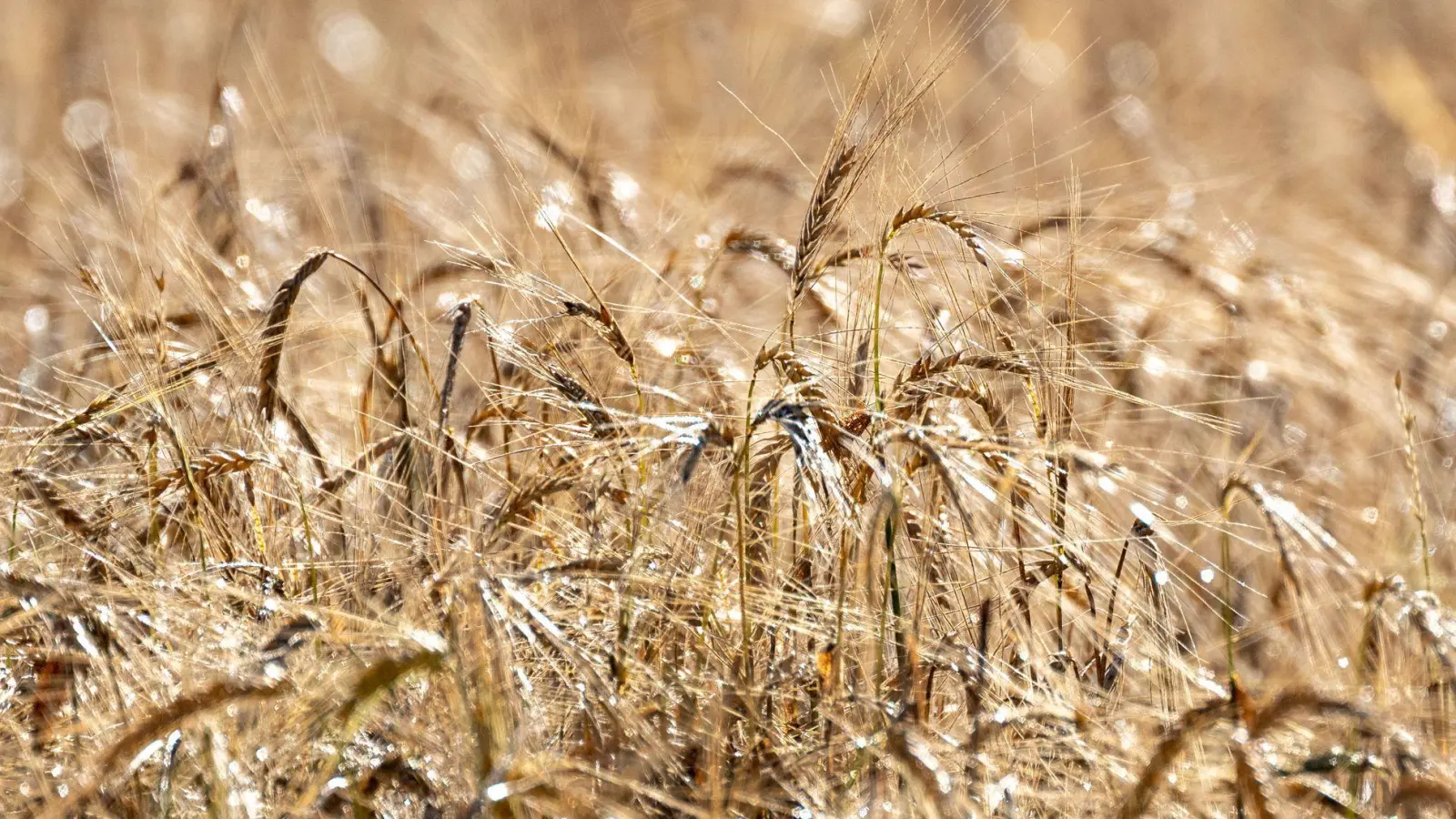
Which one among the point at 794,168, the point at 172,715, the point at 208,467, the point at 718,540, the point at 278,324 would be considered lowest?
the point at 172,715

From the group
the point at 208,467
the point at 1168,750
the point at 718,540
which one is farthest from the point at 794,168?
the point at 1168,750

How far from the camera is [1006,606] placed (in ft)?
5.76

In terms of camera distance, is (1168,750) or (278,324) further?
(278,324)

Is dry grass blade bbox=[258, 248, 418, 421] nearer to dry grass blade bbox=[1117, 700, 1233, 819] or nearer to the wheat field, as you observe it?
the wheat field

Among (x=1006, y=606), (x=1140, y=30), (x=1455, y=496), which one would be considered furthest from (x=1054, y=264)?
(x=1140, y=30)

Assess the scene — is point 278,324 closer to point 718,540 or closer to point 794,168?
point 718,540

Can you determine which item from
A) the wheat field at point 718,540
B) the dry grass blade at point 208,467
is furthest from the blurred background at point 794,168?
the dry grass blade at point 208,467

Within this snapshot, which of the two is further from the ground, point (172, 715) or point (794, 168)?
point (794, 168)

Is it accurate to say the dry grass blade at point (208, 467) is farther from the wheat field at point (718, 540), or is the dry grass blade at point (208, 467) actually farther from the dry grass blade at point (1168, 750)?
the dry grass blade at point (1168, 750)

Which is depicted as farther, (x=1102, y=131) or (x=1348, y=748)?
(x=1102, y=131)

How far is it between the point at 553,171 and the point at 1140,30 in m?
6.14

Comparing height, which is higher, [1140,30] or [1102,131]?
[1140,30]

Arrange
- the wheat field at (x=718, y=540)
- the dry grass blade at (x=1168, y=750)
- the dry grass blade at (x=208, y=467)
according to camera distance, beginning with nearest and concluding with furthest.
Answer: the dry grass blade at (x=1168, y=750), the wheat field at (x=718, y=540), the dry grass blade at (x=208, y=467)

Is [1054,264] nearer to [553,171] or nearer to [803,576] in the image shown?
[803,576]
